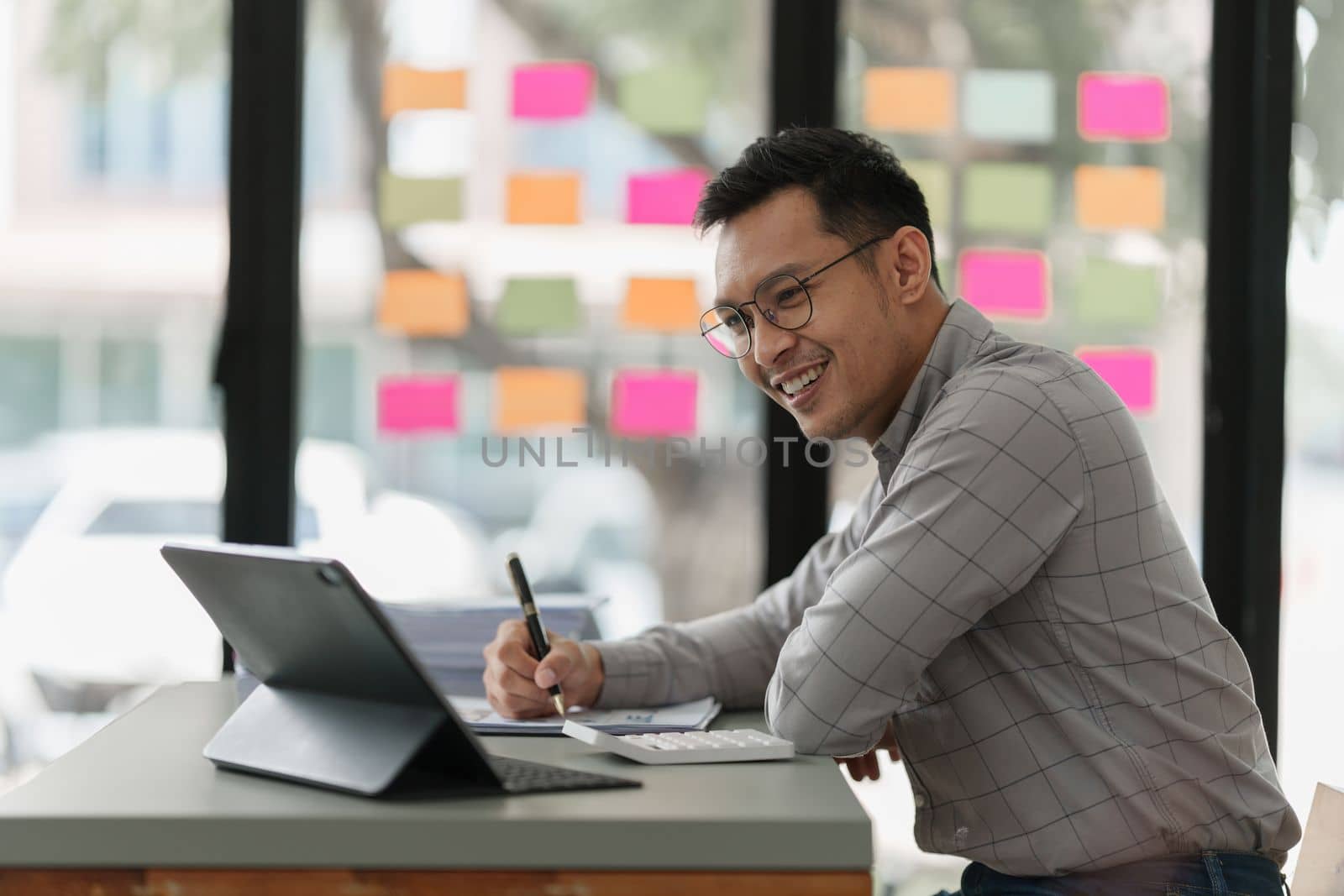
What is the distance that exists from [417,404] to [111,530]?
620 millimetres

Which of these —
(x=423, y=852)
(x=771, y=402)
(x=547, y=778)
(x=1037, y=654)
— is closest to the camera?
(x=423, y=852)

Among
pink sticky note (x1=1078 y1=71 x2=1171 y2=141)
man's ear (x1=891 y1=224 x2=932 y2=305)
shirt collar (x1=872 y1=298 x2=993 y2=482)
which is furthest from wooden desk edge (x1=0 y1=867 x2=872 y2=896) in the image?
pink sticky note (x1=1078 y1=71 x2=1171 y2=141)

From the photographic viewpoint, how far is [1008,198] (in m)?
2.44

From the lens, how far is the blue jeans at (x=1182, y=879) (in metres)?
1.27

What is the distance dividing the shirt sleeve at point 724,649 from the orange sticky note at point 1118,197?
0.99 m

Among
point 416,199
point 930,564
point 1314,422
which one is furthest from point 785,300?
point 1314,422

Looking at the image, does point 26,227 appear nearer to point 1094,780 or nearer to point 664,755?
point 664,755

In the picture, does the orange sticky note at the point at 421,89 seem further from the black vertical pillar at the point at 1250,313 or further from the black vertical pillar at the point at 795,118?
the black vertical pillar at the point at 1250,313

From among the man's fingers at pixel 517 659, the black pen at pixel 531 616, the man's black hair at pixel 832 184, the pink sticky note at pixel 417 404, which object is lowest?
the man's fingers at pixel 517 659

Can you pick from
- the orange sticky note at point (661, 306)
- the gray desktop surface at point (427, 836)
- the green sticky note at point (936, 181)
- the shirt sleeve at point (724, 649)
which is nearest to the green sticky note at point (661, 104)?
the orange sticky note at point (661, 306)

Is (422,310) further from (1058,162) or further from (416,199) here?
(1058,162)

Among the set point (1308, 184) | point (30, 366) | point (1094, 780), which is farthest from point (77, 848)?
point (1308, 184)

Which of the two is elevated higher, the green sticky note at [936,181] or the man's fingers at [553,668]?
the green sticky note at [936,181]

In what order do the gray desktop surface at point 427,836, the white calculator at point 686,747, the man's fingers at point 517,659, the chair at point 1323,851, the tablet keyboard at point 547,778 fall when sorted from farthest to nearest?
the man's fingers at point 517,659 < the chair at point 1323,851 < the white calculator at point 686,747 < the tablet keyboard at point 547,778 < the gray desktop surface at point 427,836
